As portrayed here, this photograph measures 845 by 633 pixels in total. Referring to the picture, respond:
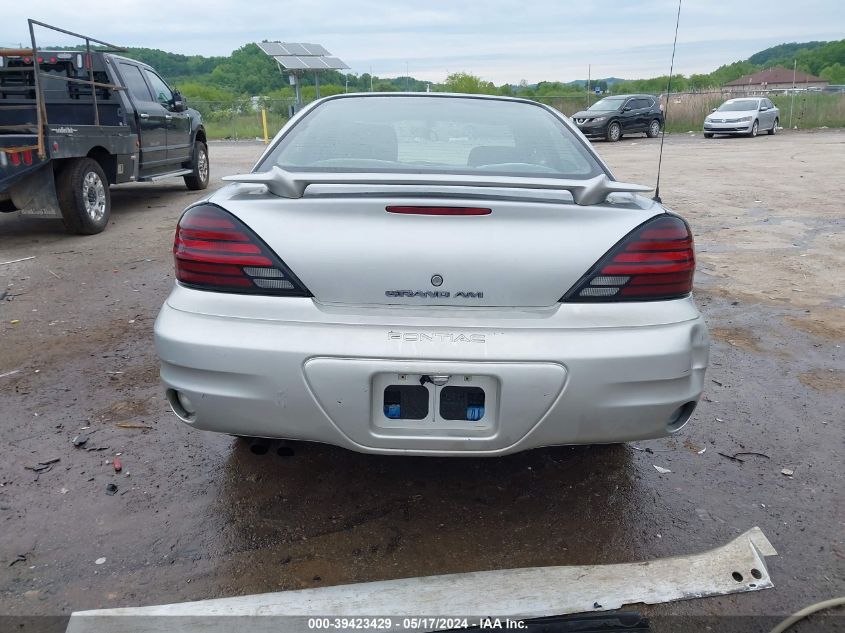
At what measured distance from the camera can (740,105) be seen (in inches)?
967

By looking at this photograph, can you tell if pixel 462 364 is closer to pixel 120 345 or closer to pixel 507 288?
pixel 507 288

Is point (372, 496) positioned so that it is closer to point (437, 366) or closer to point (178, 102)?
point (437, 366)

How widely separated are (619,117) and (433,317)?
925 inches

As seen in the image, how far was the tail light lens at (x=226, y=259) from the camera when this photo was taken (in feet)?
6.91

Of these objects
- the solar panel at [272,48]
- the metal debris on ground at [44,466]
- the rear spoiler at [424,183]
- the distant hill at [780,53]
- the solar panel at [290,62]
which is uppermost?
the distant hill at [780,53]

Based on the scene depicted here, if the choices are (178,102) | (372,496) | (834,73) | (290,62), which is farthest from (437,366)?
(834,73)

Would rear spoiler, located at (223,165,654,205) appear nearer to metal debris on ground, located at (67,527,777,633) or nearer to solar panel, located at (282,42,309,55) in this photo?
metal debris on ground, located at (67,527,777,633)

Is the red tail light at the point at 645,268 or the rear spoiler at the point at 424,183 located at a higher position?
the rear spoiler at the point at 424,183

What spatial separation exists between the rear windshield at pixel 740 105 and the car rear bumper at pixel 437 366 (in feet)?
84.8

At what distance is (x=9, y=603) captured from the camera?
6.76 ft

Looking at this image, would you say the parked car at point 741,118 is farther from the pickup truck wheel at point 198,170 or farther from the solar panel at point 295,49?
the pickup truck wheel at point 198,170

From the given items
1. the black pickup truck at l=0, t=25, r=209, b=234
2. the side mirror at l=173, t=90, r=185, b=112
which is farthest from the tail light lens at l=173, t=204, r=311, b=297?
the side mirror at l=173, t=90, r=185, b=112

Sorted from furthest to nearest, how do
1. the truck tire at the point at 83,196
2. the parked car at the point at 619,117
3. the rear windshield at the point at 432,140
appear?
the parked car at the point at 619,117 < the truck tire at the point at 83,196 < the rear windshield at the point at 432,140

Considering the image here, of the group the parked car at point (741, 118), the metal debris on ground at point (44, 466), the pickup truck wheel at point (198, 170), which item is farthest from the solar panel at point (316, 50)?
the metal debris on ground at point (44, 466)
